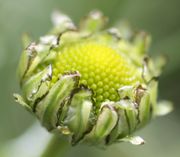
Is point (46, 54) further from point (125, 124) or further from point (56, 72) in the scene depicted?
point (125, 124)

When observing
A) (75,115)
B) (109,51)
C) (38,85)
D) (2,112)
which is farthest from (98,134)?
(2,112)

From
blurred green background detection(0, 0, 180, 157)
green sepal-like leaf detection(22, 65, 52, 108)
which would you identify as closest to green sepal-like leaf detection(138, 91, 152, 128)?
green sepal-like leaf detection(22, 65, 52, 108)

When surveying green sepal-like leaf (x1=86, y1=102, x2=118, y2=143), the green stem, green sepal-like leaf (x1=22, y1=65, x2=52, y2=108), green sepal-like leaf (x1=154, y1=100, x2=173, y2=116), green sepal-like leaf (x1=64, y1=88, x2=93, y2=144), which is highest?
green sepal-like leaf (x1=22, y1=65, x2=52, y2=108)

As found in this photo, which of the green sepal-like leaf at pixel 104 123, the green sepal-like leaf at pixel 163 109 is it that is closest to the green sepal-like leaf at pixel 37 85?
the green sepal-like leaf at pixel 104 123

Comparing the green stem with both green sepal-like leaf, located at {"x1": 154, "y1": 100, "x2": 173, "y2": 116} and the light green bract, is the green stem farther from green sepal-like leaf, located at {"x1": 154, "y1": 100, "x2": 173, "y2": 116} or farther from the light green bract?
green sepal-like leaf, located at {"x1": 154, "y1": 100, "x2": 173, "y2": 116}

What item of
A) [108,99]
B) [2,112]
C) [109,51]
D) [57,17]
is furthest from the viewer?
[2,112]

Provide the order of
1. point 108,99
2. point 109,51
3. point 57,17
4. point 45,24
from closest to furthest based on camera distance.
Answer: point 108,99, point 109,51, point 57,17, point 45,24

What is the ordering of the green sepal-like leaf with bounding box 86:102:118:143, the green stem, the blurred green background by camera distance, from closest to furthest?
the green sepal-like leaf with bounding box 86:102:118:143 < the green stem < the blurred green background

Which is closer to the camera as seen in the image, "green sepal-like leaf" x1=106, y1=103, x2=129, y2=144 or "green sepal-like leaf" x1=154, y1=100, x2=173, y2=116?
"green sepal-like leaf" x1=106, y1=103, x2=129, y2=144
